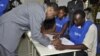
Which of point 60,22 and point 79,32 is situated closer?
point 79,32

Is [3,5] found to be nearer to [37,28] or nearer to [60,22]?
[60,22]

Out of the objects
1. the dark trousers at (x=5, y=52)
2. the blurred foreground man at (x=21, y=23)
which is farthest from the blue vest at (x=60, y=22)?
the dark trousers at (x=5, y=52)

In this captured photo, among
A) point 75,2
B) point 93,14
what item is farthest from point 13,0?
point 93,14

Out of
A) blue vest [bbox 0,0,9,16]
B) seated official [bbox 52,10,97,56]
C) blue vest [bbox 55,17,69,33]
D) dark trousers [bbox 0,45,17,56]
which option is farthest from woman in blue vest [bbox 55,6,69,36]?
blue vest [bbox 0,0,9,16]

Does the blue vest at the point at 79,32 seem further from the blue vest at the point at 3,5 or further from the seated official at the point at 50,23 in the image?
the blue vest at the point at 3,5

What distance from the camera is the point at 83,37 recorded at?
9.41ft

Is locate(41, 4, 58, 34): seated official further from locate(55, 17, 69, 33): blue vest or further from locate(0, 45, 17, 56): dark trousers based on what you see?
locate(0, 45, 17, 56): dark trousers

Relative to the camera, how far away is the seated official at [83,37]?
2766 millimetres

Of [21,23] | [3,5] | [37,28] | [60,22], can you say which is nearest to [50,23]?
[60,22]

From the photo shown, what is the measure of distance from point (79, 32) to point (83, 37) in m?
0.10

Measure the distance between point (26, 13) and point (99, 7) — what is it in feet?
14.2

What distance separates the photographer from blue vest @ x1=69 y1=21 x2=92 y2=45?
2.83 metres

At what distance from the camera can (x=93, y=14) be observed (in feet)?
21.4

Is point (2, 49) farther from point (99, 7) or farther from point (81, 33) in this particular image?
point (99, 7)
